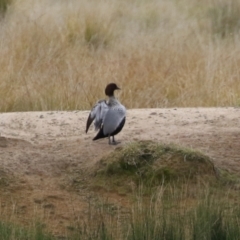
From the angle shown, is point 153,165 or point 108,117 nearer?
point 153,165

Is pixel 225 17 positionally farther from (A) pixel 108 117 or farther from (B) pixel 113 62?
(A) pixel 108 117

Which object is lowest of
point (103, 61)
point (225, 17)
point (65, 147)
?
point (225, 17)

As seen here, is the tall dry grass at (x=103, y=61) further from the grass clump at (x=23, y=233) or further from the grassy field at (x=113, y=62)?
the grass clump at (x=23, y=233)

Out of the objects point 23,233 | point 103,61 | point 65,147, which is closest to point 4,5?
point 103,61

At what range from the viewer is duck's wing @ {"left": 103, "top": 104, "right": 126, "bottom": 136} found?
6.34 metres

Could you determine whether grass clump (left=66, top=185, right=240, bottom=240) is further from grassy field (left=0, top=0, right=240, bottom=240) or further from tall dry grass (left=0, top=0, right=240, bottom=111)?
tall dry grass (left=0, top=0, right=240, bottom=111)

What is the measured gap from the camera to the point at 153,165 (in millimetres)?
5918

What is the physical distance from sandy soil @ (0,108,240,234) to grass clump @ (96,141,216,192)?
19 cm

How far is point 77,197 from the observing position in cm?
547

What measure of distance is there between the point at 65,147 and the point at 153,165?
99 cm

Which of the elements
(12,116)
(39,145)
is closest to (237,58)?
(12,116)

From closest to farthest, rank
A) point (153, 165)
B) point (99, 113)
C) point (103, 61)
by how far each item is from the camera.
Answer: point (153, 165), point (99, 113), point (103, 61)

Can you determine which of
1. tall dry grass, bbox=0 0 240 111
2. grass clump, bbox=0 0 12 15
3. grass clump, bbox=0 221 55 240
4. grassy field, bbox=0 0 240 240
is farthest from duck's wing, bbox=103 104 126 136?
grass clump, bbox=0 0 12 15

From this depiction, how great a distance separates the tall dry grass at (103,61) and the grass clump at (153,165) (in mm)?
3764
